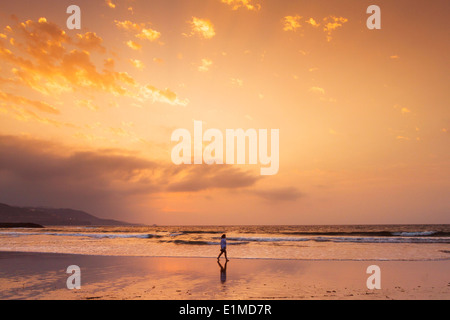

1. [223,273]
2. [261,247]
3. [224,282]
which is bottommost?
[261,247]

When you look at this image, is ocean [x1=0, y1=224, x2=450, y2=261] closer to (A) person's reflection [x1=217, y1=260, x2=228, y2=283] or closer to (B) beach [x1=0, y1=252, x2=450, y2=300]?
(B) beach [x1=0, y1=252, x2=450, y2=300]

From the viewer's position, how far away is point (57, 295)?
11281 millimetres

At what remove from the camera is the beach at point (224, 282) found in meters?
11.4

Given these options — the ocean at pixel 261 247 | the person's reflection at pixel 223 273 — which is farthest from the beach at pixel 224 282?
the ocean at pixel 261 247

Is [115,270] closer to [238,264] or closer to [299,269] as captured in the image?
[238,264]

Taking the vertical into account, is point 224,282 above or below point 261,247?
above

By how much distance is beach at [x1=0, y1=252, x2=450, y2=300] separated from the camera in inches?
448

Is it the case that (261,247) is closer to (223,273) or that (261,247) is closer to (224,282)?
(223,273)

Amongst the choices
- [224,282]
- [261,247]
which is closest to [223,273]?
[224,282]

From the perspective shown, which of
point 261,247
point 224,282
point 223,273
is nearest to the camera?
point 224,282

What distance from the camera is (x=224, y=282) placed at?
13.9m

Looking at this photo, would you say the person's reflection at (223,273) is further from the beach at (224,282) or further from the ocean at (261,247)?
the ocean at (261,247)

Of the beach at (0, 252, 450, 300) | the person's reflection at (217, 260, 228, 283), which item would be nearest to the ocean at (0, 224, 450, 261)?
the beach at (0, 252, 450, 300)

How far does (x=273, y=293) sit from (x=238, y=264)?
844 cm
